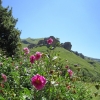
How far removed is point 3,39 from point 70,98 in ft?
66.2

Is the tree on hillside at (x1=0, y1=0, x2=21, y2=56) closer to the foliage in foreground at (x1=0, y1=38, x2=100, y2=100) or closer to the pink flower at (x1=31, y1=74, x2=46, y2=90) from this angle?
the foliage in foreground at (x1=0, y1=38, x2=100, y2=100)

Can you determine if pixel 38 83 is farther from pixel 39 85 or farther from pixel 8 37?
pixel 8 37

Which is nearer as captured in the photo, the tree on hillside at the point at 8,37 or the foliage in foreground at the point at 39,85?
the foliage in foreground at the point at 39,85

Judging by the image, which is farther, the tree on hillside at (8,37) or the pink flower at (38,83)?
the tree on hillside at (8,37)

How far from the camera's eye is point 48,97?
399 cm

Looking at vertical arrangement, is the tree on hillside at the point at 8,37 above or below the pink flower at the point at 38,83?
above

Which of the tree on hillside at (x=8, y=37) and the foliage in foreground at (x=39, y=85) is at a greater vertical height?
the tree on hillside at (x=8, y=37)

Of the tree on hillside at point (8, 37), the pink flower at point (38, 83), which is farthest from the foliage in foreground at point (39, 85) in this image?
the tree on hillside at point (8, 37)

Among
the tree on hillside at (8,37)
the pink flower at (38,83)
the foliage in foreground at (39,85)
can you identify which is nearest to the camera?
the pink flower at (38,83)

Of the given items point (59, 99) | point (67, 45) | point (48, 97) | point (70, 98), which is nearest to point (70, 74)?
point (70, 98)

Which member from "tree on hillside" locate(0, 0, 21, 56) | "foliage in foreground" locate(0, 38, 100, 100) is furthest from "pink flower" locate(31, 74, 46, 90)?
"tree on hillside" locate(0, 0, 21, 56)

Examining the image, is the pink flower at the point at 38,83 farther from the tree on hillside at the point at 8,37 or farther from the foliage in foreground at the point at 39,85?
the tree on hillside at the point at 8,37

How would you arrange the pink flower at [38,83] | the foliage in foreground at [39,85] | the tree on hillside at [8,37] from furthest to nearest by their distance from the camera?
the tree on hillside at [8,37] → the foliage in foreground at [39,85] → the pink flower at [38,83]

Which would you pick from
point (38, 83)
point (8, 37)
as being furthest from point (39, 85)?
point (8, 37)
